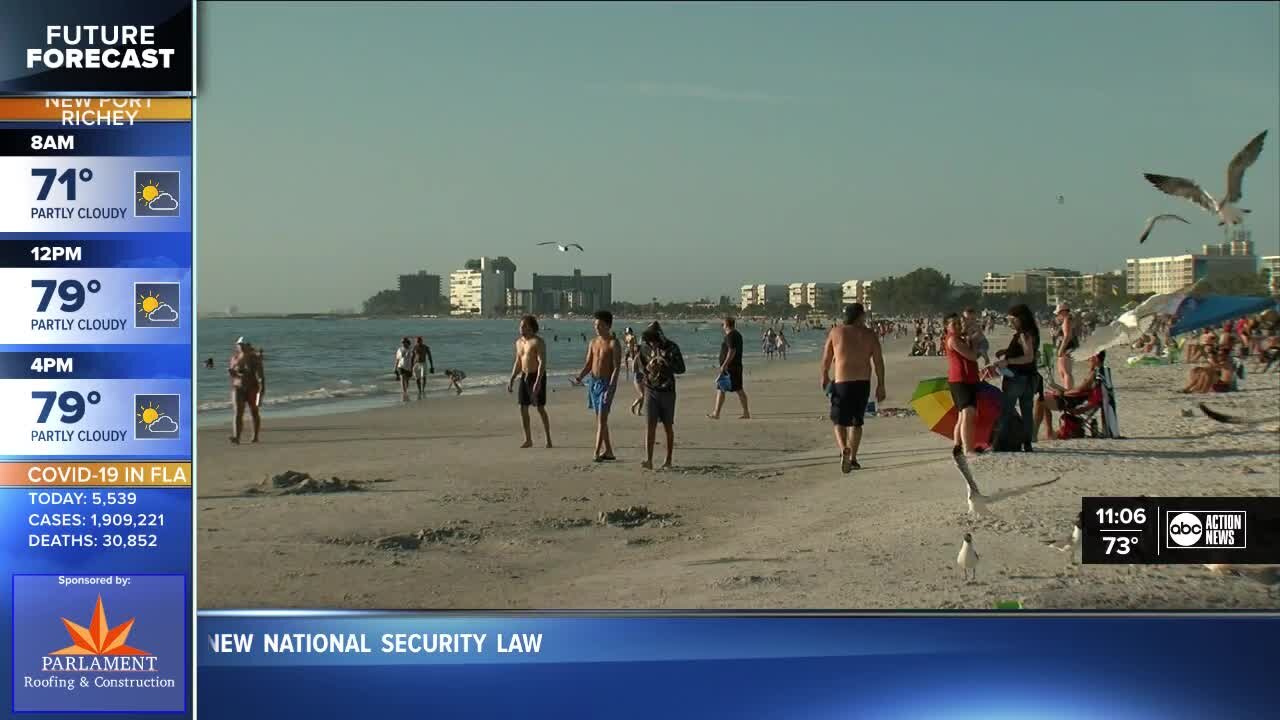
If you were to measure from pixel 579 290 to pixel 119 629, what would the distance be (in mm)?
4968

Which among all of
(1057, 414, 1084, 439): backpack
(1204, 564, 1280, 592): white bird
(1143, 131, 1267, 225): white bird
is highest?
(1143, 131, 1267, 225): white bird

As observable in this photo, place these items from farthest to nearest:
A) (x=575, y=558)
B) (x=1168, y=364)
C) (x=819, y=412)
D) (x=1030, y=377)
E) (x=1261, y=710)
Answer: (x=1168, y=364)
(x=819, y=412)
(x=1030, y=377)
(x=575, y=558)
(x=1261, y=710)

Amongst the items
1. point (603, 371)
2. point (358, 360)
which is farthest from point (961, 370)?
point (358, 360)

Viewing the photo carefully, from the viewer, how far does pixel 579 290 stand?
701 cm

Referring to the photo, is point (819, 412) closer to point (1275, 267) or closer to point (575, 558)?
point (1275, 267)

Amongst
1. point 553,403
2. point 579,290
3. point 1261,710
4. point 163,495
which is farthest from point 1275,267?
point 163,495

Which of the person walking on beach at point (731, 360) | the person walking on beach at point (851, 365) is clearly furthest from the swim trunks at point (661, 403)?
the person walking on beach at point (731, 360)
